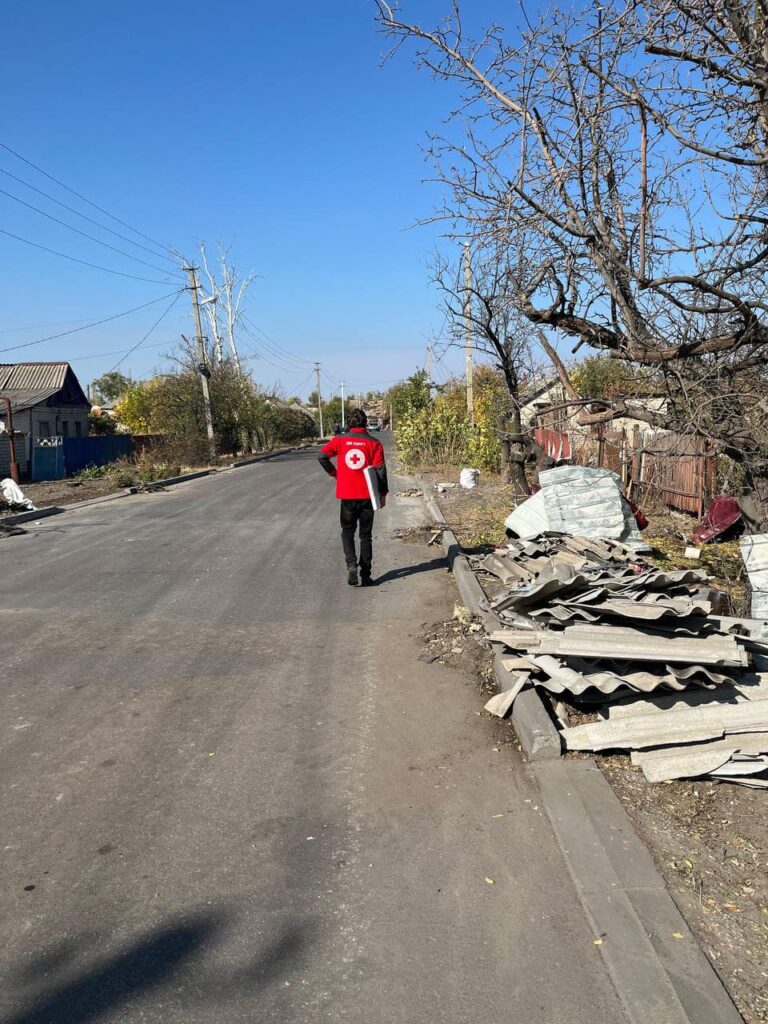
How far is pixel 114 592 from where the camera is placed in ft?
27.7

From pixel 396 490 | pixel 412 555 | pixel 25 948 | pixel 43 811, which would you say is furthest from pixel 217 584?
pixel 396 490

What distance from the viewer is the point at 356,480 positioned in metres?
8.23

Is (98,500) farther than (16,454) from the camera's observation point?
No

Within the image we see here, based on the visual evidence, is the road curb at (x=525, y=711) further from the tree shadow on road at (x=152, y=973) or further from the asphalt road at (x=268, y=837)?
the tree shadow on road at (x=152, y=973)

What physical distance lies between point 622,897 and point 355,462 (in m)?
5.73

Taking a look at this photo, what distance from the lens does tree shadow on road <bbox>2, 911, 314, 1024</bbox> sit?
2490 millimetres

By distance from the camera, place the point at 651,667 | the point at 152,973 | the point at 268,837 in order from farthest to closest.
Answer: the point at 651,667 → the point at 268,837 → the point at 152,973

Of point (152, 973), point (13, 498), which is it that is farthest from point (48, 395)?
point (152, 973)

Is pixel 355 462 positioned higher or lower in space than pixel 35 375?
lower

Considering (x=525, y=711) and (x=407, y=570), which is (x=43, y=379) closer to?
(x=407, y=570)

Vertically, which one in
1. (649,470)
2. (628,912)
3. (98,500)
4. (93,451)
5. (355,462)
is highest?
(93,451)

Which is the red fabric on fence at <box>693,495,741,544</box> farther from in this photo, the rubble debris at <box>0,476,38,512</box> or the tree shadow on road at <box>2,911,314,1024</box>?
the rubble debris at <box>0,476,38,512</box>

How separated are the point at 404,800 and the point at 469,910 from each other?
0.90 meters

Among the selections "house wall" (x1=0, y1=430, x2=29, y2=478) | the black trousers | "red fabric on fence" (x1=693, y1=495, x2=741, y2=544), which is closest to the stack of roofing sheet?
the black trousers
